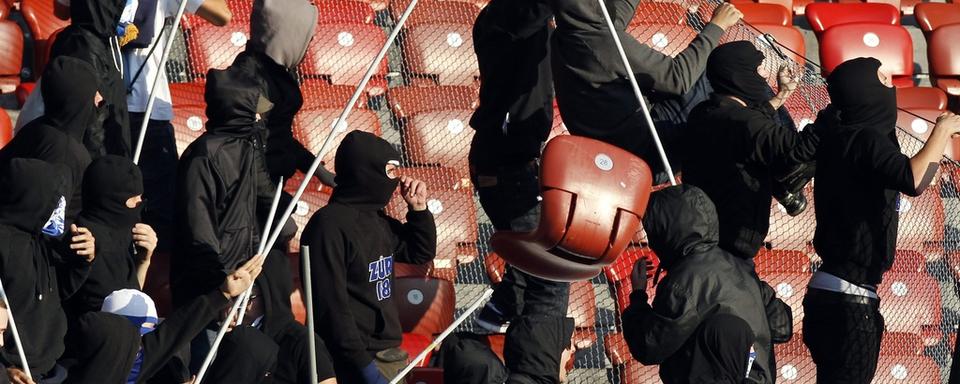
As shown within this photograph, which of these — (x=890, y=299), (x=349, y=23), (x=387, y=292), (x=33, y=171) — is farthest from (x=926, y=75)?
(x=33, y=171)

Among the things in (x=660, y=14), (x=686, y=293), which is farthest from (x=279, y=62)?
(x=660, y=14)

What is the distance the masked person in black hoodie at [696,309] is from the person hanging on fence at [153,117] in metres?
2.19

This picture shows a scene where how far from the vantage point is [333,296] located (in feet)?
20.4

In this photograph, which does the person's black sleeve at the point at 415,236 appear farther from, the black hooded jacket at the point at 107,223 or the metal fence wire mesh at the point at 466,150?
the black hooded jacket at the point at 107,223

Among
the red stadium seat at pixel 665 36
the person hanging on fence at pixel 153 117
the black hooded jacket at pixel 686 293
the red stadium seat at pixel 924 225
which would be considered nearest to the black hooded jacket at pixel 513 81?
the black hooded jacket at pixel 686 293

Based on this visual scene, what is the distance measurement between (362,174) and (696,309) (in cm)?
143

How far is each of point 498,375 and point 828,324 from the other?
1326 millimetres

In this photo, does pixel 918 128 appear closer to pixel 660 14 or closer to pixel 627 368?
pixel 660 14

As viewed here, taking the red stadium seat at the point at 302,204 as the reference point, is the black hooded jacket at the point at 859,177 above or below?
above

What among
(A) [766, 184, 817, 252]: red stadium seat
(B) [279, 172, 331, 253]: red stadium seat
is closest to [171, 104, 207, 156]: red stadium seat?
(B) [279, 172, 331, 253]: red stadium seat

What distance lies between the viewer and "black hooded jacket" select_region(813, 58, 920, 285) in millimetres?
6188

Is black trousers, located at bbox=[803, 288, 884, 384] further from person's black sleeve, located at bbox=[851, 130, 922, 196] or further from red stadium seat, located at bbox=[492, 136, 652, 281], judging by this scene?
red stadium seat, located at bbox=[492, 136, 652, 281]

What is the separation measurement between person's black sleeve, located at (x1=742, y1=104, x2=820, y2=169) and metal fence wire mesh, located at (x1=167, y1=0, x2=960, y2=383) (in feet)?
5.00

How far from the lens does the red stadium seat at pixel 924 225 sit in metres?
8.55
